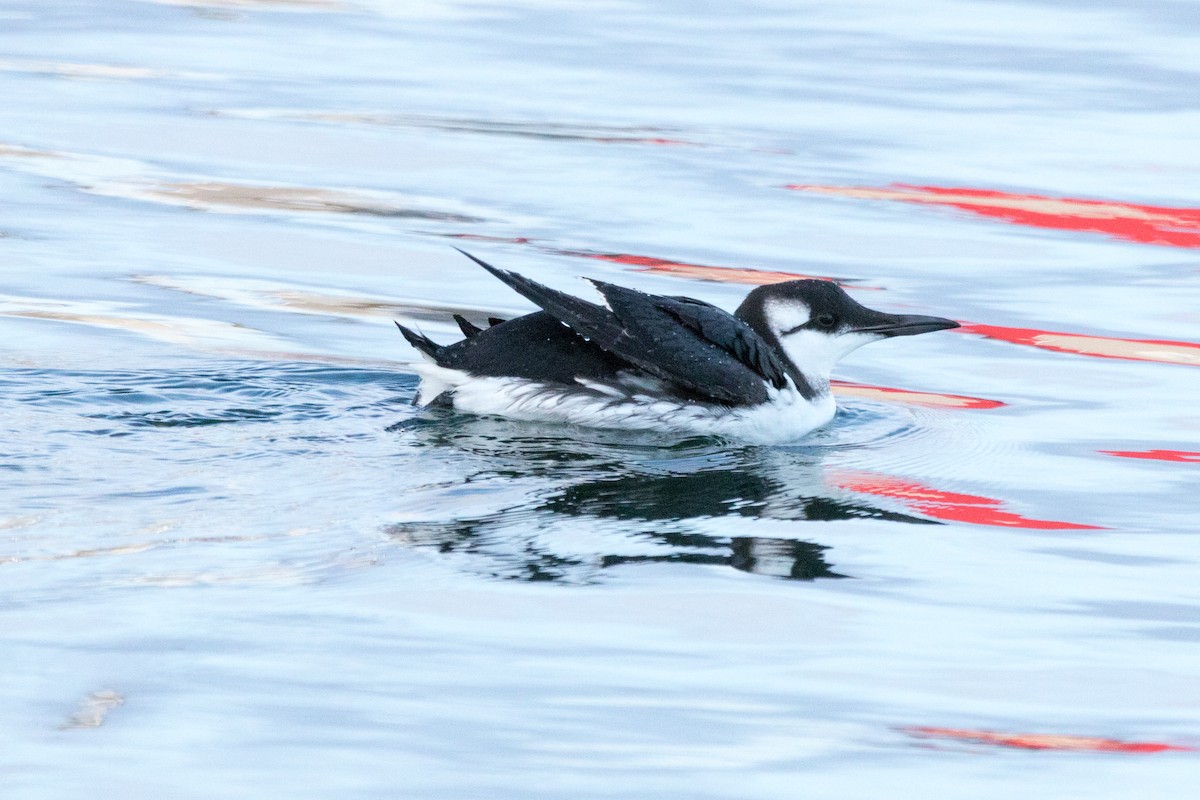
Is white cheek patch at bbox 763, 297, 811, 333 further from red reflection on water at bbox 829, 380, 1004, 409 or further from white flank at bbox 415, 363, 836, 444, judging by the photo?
red reflection on water at bbox 829, 380, 1004, 409

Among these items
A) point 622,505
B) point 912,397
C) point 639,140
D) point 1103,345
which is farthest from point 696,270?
point 622,505

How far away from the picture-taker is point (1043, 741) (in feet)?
14.4

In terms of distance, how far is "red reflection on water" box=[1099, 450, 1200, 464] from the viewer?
715cm

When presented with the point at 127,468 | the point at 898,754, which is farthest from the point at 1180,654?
the point at 127,468

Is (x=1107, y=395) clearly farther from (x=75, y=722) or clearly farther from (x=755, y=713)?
(x=75, y=722)

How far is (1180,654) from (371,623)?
6.59 feet

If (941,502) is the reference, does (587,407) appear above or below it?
above

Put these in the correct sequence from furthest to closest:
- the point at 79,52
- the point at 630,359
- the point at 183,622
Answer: the point at 79,52 → the point at 630,359 → the point at 183,622

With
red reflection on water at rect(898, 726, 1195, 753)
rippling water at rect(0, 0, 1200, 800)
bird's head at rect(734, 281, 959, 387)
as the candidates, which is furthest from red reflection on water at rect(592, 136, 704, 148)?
red reflection on water at rect(898, 726, 1195, 753)

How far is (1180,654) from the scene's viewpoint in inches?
197

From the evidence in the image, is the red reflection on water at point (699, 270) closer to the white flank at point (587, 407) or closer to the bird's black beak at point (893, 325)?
the bird's black beak at point (893, 325)

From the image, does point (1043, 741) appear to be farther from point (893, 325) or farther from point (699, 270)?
point (699, 270)

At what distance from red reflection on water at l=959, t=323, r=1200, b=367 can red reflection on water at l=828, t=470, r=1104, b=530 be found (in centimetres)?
226

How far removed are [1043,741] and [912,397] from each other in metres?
3.73
